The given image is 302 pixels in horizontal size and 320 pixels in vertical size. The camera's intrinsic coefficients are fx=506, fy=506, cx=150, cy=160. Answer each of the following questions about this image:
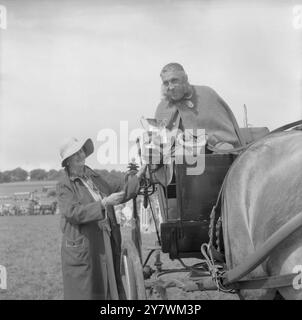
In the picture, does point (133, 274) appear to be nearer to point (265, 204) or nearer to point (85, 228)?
point (85, 228)

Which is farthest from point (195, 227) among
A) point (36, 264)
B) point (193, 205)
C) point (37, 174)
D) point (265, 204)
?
point (36, 264)

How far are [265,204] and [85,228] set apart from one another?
4.66ft

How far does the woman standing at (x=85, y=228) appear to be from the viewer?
328cm

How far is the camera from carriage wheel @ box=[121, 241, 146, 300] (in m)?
3.27

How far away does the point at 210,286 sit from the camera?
298 cm

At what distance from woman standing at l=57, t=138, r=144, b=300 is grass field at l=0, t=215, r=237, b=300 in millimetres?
1132

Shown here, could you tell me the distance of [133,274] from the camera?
3367mm

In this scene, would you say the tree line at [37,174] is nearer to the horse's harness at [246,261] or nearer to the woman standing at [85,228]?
the woman standing at [85,228]

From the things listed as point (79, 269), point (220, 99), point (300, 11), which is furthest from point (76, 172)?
point (300, 11)

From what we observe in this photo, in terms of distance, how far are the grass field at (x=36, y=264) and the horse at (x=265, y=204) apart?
6.58 ft

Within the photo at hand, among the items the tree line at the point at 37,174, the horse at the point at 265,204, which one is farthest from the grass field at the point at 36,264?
the horse at the point at 265,204

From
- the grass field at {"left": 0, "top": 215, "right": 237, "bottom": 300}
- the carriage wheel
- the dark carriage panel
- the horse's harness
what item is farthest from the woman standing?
the grass field at {"left": 0, "top": 215, "right": 237, "bottom": 300}

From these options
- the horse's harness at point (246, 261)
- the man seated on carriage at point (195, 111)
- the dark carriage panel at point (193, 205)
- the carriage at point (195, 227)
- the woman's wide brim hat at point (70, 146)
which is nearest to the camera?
the horse's harness at point (246, 261)

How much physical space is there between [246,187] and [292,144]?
328mm
